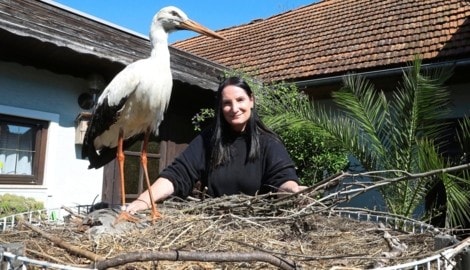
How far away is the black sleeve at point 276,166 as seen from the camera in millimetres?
2626

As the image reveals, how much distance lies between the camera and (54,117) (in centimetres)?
523

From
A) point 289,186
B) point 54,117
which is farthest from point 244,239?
Answer: point 54,117

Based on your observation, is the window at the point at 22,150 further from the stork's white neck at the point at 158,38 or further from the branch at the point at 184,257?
the branch at the point at 184,257

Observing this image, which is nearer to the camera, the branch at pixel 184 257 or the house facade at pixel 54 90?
the branch at pixel 184 257

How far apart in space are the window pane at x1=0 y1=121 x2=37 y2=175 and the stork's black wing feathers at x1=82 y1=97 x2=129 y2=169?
6.90ft

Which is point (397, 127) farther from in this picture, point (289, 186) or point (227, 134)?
point (289, 186)

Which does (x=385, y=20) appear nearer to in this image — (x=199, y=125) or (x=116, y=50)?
(x=199, y=125)

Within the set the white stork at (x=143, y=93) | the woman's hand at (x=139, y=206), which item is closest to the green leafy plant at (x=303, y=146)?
the white stork at (x=143, y=93)

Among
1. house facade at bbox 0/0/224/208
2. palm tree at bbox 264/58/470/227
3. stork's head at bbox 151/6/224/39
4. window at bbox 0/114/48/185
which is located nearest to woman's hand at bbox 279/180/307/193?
stork's head at bbox 151/6/224/39

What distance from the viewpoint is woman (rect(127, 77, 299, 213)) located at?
267cm

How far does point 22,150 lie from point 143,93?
3.16m

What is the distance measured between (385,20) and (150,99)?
712 cm

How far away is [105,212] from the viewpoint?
1.90m

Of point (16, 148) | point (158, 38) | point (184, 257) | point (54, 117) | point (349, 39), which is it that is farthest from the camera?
point (349, 39)
